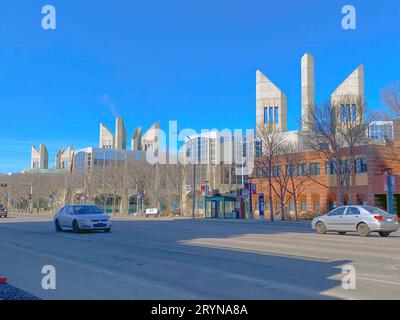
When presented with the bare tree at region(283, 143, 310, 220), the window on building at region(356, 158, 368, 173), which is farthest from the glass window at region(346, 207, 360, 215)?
the window on building at region(356, 158, 368, 173)

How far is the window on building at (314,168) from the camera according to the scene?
5922cm

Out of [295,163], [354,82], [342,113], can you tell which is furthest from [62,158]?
[342,113]

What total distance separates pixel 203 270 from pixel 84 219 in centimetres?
1378

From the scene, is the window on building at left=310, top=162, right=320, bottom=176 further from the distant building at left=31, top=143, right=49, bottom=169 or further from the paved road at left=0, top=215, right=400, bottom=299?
the distant building at left=31, top=143, right=49, bottom=169

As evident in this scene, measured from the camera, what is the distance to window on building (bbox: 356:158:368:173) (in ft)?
176

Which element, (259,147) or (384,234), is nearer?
(384,234)

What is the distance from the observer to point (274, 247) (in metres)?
17.0

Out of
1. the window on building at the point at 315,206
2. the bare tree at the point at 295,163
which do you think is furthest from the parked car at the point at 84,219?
the window on building at the point at 315,206

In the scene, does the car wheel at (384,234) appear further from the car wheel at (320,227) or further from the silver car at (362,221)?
the car wheel at (320,227)

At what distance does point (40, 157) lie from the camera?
178000 millimetres

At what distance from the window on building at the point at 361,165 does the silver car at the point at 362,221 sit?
3112 centimetres

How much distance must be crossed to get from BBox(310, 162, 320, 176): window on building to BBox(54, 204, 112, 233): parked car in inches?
1543

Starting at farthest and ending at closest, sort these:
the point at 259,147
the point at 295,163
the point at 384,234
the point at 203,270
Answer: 1. the point at 295,163
2. the point at 259,147
3. the point at 384,234
4. the point at 203,270

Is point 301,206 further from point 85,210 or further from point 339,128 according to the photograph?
point 85,210
